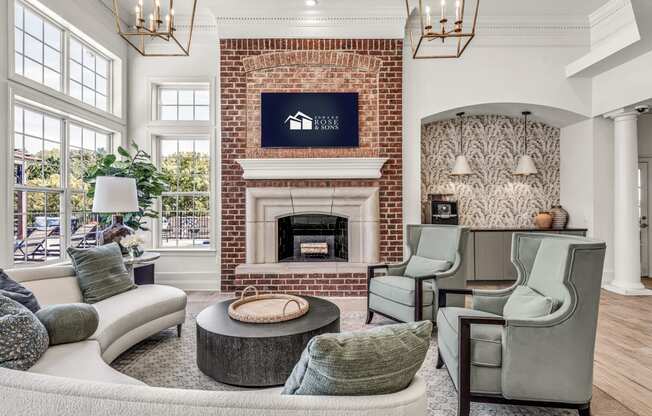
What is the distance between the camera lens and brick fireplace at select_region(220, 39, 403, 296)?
14.8 ft

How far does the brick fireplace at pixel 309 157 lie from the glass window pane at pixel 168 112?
2.96ft

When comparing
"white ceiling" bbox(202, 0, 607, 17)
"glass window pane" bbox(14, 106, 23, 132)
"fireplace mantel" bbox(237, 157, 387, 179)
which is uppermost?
"white ceiling" bbox(202, 0, 607, 17)

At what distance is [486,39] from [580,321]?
4.16 meters

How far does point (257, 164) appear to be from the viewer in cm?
445

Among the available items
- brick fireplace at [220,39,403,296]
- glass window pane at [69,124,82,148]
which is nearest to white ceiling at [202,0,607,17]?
brick fireplace at [220,39,403,296]

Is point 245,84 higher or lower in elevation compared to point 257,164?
higher

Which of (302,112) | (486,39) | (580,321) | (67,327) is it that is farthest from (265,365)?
(486,39)

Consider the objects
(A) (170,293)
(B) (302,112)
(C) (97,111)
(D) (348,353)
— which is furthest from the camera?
(B) (302,112)

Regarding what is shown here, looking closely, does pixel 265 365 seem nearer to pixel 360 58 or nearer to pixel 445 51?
pixel 360 58

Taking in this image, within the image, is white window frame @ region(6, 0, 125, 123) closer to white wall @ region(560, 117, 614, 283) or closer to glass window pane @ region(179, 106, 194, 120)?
glass window pane @ region(179, 106, 194, 120)

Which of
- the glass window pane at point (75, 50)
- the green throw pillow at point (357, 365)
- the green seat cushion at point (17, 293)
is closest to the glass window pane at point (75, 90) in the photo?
the glass window pane at point (75, 50)

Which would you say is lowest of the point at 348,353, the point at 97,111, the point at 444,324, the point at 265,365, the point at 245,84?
the point at 265,365

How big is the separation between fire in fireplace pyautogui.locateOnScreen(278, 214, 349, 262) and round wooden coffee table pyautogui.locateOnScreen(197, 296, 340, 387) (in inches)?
96.1

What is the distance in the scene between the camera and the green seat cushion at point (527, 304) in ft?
6.25
